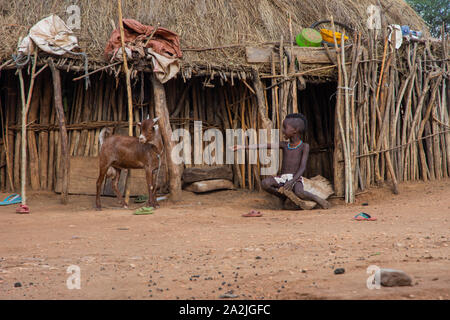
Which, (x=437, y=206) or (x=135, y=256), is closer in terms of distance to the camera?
(x=135, y=256)

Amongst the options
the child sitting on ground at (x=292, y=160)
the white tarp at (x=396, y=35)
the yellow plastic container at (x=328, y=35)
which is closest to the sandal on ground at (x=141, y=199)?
the child sitting on ground at (x=292, y=160)

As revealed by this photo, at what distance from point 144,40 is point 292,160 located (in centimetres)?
300

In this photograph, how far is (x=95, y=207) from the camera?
7922 millimetres

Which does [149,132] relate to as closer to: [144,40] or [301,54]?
[144,40]

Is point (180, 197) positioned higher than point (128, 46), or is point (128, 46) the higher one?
point (128, 46)

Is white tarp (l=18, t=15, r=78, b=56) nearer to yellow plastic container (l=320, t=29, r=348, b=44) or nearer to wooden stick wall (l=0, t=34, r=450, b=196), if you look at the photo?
wooden stick wall (l=0, t=34, r=450, b=196)

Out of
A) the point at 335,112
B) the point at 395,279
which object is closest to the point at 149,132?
the point at 335,112

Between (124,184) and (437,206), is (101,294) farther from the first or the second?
(124,184)

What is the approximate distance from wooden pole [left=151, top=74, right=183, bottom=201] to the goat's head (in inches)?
28.7

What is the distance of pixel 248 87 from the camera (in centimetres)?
857

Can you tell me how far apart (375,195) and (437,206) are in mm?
1535

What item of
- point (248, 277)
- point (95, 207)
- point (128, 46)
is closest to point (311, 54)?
point (128, 46)

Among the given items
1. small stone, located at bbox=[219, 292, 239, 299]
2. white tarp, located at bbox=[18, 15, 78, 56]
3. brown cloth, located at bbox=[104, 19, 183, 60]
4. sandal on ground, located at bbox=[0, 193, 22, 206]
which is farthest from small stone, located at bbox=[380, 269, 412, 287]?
sandal on ground, located at bbox=[0, 193, 22, 206]

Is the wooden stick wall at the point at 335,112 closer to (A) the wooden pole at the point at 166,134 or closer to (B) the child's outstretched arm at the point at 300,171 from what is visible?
(A) the wooden pole at the point at 166,134
